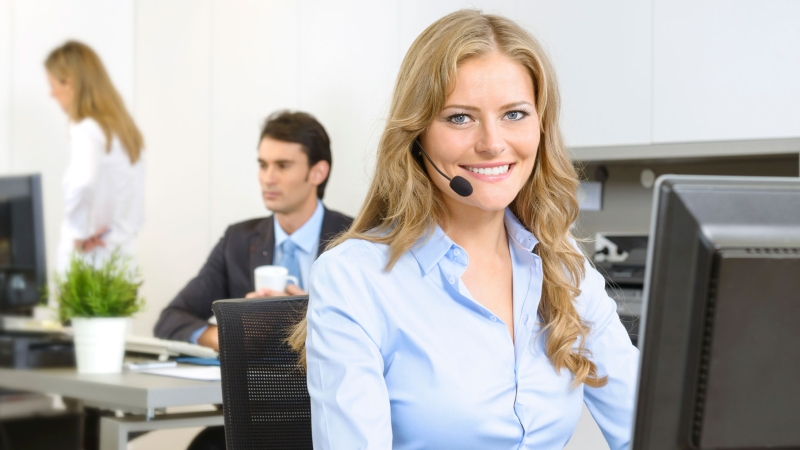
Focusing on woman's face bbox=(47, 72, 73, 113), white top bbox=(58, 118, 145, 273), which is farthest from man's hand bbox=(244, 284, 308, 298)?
woman's face bbox=(47, 72, 73, 113)

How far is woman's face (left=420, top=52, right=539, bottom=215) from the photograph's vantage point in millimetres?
1198

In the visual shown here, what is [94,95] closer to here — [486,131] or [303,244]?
[303,244]

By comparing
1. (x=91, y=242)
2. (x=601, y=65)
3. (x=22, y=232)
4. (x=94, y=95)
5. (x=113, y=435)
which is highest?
(x=601, y=65)

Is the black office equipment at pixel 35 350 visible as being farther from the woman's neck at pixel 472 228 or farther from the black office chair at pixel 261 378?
the woman's neck at pixel 472 228

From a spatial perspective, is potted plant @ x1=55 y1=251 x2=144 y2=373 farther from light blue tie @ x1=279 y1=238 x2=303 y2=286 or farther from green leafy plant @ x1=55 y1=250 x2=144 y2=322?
light blue tie @ x1=279 y1=238 x2=303 y2=286

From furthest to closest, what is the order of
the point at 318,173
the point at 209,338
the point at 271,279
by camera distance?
the point at 318,173
the point at 209,338
the point at 271,279

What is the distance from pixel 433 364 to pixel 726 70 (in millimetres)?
1785

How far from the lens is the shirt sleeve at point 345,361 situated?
1.01 m

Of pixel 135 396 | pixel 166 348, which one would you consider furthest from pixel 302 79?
pixel 135 396

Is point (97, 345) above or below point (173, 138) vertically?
below

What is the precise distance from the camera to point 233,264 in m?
2.73

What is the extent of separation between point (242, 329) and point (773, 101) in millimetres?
1798

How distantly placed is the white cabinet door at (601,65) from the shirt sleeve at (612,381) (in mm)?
1585

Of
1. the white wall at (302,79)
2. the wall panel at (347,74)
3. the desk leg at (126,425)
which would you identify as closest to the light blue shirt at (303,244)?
the white wall at (302,79)
